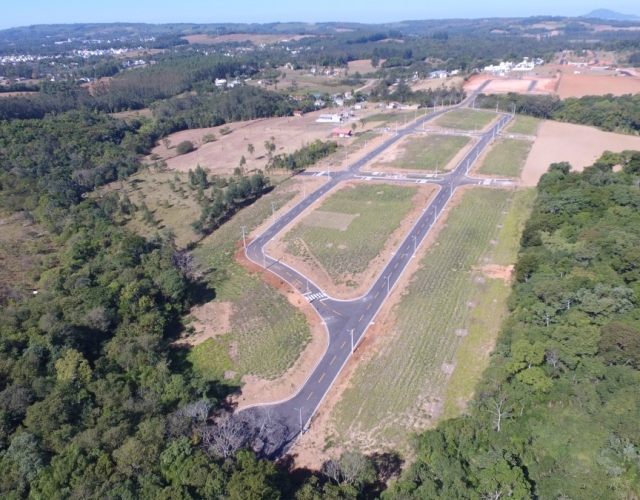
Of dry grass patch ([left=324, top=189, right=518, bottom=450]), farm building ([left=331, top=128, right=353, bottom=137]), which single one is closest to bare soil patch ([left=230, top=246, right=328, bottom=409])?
dry grass patch ([left=324, top=189, right=518, bottom=450])

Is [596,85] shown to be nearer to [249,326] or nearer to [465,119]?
[465,119]

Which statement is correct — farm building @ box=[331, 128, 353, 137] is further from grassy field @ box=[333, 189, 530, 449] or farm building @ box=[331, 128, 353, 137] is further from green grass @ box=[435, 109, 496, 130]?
grassy field @ box=[333, 189, 530, 449]

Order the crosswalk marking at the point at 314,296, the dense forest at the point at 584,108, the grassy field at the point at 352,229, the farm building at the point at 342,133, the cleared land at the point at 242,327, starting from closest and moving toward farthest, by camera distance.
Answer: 1. the cleared land at the point at 242,327
2. the crosswalk marking at the point at 314,296
3. the grassy field at the point at 352,229
4. the dense forest at the point at 584,108
5. the farm building at the point at 342,133

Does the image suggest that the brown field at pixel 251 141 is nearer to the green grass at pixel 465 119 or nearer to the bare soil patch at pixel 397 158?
the bare soil patch at pixel 397 158

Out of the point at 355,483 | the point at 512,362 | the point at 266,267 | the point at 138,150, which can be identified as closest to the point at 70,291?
the point at 266,267

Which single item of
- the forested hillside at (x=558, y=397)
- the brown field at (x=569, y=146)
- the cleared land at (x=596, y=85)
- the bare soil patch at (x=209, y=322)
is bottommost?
the cleared land at (x=596, y=85)

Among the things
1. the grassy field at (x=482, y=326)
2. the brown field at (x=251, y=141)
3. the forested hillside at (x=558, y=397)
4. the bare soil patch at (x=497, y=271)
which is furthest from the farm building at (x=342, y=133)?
the forested hillside at (x=558, y=397)
